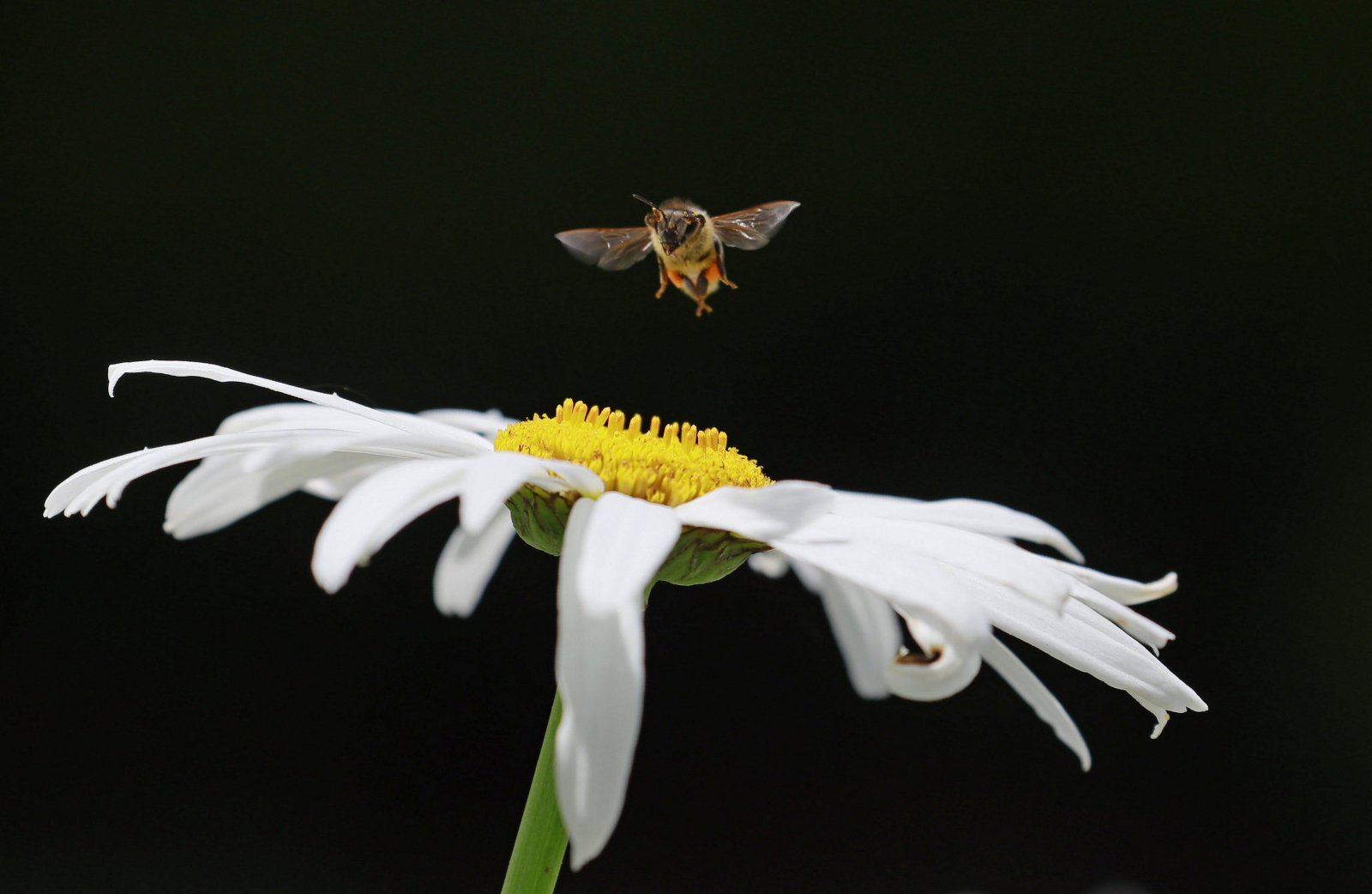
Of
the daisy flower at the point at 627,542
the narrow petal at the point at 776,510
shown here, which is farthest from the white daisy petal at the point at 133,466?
the narrow petal at the point at 776,510

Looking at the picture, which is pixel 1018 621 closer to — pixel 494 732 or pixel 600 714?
pixel 600 714

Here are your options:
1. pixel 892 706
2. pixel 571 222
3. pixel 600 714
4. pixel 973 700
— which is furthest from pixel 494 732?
pixel 600 714

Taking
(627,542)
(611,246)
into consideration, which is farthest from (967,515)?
(611,246)

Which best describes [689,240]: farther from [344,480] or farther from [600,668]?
[600,668]

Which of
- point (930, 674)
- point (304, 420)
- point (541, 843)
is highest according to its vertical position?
point (304, 420)

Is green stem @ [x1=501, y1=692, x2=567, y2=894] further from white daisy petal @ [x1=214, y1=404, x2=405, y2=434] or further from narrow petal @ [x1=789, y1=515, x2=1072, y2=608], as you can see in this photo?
white daisy petal @ [x1=214, y1=404, x2=405, y2=434]
